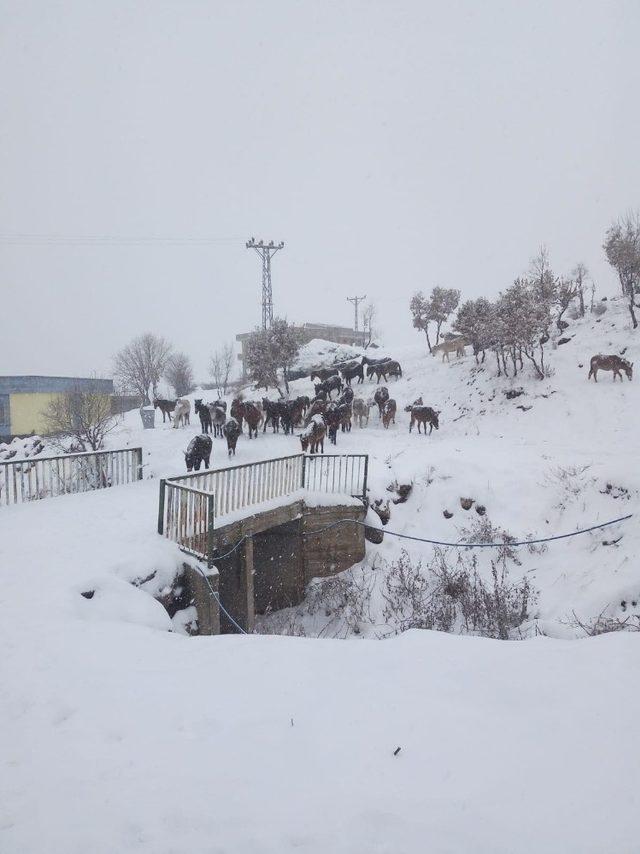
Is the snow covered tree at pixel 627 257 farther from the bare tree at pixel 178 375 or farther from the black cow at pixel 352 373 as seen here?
the bare tree at pixel 178 375

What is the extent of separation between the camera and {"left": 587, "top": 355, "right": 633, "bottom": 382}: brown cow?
792 inches

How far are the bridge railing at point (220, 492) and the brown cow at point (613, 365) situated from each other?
13.9 m

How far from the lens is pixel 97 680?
4.39 metres

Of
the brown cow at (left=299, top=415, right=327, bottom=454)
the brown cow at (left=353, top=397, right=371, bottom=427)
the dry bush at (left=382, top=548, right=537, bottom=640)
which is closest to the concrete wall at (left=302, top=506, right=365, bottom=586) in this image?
the dry bush at (left=382, top=548, right=537, bottom=640)

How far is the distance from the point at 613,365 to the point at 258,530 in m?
18.1

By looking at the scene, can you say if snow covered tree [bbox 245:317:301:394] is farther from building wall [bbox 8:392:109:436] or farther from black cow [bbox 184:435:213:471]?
building wall [bbox 8:392:109:436]

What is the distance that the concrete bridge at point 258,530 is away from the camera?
793 cm

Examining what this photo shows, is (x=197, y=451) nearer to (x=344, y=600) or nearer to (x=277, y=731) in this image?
(x=344, y=600)

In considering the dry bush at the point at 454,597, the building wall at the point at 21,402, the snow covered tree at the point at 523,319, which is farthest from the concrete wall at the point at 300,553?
the building wall at the point at 21,402

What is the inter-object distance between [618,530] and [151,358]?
51.5 m

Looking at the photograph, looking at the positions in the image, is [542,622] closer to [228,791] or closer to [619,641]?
[619,641]

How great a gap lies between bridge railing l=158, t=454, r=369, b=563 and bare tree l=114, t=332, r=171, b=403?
145 feet

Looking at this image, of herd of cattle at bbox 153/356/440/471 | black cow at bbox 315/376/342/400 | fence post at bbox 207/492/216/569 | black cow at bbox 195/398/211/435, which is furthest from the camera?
black cow at bbox 315/376/342/400

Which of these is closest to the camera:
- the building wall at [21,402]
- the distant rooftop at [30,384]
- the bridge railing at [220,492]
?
the bridge railing at [220,492]
